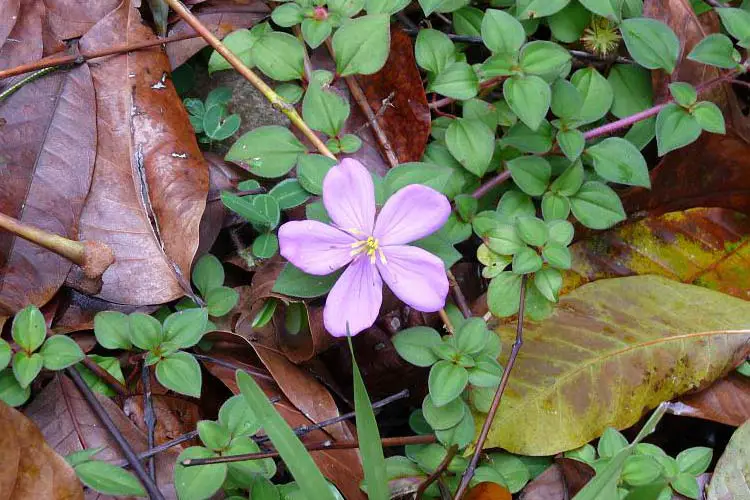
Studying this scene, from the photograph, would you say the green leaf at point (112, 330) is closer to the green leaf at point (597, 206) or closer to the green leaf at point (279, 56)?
→ the green leaf at point (279, 56)

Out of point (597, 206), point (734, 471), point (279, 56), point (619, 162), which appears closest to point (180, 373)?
point (279, 56)

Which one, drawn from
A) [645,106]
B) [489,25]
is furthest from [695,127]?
[489,25]

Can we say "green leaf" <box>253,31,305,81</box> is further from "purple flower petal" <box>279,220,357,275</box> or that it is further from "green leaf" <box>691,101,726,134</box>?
"green leaf" <box>691,101,726,134</box>

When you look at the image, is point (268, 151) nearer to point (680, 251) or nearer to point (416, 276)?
point (416, 276)

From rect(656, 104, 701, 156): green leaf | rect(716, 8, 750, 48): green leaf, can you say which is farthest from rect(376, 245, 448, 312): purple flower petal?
rect(716, 8, 750, 48): green leaf

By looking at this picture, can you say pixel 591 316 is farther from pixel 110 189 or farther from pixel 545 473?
pixel 110 189

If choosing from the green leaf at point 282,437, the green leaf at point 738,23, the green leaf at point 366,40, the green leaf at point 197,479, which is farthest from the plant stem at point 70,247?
the green leaf at point 738,23
